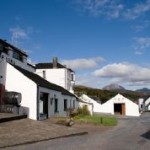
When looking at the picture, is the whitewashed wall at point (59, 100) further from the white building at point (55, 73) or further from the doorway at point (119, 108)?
the doorway at point (119, 108)

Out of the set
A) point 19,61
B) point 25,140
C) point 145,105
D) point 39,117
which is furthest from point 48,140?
point 145,105

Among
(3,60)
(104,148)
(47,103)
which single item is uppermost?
(3,60)

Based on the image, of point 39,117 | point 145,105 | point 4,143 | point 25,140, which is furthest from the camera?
point 145,105

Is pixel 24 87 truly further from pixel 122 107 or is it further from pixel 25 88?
pixel 122 107

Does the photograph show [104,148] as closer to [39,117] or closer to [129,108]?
[39,117]

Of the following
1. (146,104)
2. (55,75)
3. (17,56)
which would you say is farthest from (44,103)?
(146,104)

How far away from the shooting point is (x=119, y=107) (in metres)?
80.6

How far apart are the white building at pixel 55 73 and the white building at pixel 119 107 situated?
12.5m

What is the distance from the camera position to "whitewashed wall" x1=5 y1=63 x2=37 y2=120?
34.0 meters

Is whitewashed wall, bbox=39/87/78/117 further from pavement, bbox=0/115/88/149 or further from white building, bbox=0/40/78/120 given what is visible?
pavement, bbox=0/115/88/149

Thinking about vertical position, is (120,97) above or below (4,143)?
above

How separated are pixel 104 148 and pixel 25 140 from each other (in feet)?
14.7

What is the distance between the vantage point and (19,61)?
1681 inches

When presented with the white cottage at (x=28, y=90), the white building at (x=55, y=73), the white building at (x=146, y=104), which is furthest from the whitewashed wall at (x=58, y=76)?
the white building at (x=146, y=104)
